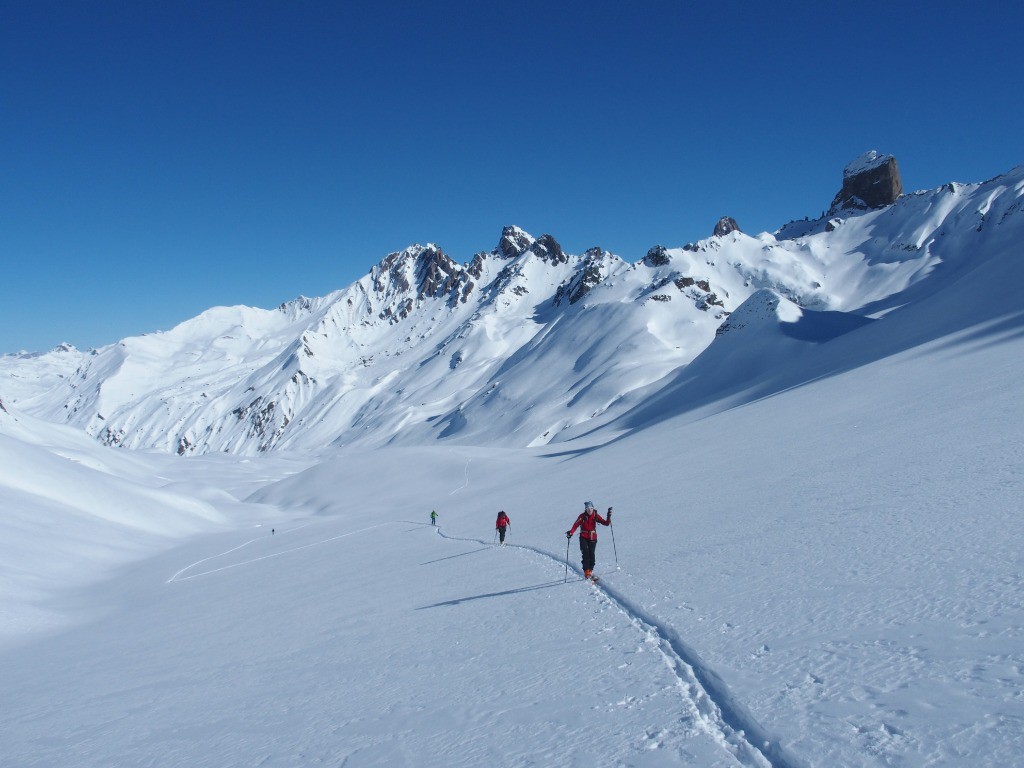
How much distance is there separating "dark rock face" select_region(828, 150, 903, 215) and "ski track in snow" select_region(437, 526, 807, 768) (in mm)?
214875

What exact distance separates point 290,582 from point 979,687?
56.4 ft

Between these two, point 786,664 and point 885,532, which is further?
point 885,532

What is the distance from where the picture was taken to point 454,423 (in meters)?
132

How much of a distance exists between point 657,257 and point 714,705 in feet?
574

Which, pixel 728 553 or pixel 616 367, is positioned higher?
pixel 616 367

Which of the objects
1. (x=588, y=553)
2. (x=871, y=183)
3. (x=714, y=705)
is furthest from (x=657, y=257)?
(x=714, y=705)

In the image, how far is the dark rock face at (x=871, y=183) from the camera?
18550 cm

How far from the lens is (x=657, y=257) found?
566ft

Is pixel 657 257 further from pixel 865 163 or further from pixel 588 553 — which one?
pixel 588 553

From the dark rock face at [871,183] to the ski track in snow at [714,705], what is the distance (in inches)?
8460

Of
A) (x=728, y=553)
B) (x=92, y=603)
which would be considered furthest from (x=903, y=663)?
(x=92, y=603)

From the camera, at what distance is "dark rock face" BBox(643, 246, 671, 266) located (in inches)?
6718

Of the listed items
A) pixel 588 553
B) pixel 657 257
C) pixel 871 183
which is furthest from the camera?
pixel 871 183

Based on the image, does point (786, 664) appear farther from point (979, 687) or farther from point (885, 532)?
point (885, 532)
